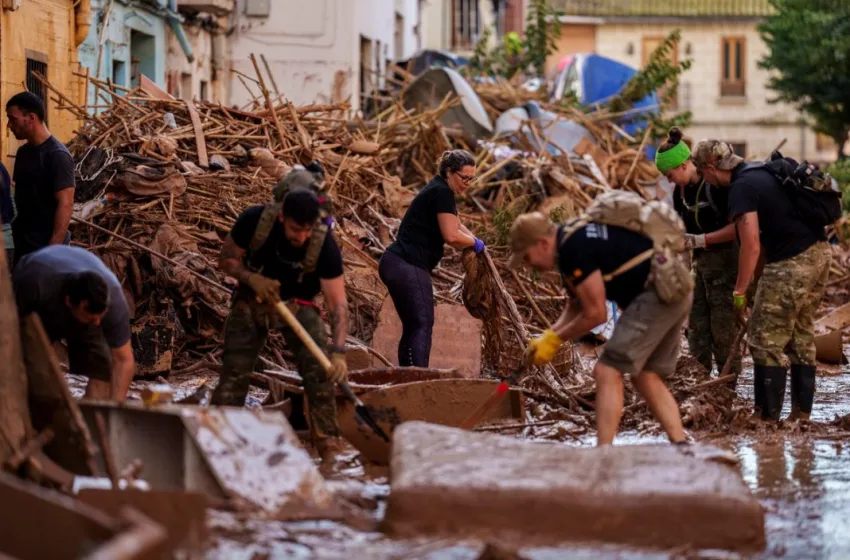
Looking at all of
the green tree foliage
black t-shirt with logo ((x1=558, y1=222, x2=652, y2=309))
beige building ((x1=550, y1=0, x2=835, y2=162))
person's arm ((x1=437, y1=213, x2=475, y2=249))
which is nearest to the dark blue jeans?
person's arm ((x1=437, y1=213, x2=475, y2=249))

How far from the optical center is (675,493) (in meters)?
6.55

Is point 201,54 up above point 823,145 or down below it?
above

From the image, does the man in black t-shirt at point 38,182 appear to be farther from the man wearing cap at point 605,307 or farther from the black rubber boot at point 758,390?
the black rubber boot at point 758,390

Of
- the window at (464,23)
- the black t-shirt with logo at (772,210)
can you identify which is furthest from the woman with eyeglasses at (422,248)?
the window at (464,23)

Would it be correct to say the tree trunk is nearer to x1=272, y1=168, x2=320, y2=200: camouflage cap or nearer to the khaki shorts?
x1=272, y1=168, x2=320, y2=200: camouflage cap

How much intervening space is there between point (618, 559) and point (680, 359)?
183 inches

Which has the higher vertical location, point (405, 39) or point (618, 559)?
point (405, 39)

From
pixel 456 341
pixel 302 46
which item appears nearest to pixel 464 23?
pixel 302 46

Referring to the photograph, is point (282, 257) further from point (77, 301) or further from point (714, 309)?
point (714, 309)

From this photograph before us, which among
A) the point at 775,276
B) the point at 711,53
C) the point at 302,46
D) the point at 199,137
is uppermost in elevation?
the point at 711,53

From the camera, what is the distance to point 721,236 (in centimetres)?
1043

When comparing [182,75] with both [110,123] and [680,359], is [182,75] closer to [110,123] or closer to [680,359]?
[110,123]

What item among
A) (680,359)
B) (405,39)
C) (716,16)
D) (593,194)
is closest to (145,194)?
(680,359)

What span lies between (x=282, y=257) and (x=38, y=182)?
2722 millimetres
